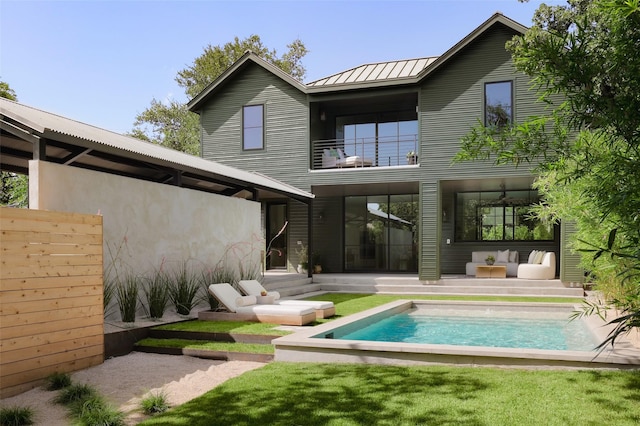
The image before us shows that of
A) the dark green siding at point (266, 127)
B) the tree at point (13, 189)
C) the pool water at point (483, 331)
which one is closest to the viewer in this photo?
the pool water at point (483, 331)

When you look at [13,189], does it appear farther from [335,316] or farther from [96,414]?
[96,414]

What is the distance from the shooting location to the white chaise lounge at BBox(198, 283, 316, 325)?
855 cm

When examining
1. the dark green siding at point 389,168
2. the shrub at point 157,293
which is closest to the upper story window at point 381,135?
the dark green siding at point 389,168

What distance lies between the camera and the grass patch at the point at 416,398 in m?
4.26

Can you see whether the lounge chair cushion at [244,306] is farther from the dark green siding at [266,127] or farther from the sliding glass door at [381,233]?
the sliding glass door at [381,233]

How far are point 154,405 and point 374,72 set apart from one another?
14.8 meters

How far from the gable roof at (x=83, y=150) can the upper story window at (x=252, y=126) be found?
396 centimetres

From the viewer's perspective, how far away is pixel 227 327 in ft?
27.0

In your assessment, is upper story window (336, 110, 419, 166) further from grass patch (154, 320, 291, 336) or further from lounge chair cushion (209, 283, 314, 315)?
grass patch (154, 320, 291, 336)

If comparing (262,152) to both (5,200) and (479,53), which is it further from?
(5,200)

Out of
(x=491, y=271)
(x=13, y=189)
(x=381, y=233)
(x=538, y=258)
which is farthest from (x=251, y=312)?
(x=13, y=189)

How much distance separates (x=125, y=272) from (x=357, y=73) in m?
11.6

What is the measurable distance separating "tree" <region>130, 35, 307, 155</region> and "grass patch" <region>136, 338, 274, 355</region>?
2353 cm

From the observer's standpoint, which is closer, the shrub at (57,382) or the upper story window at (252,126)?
the shrub at (57,382)
